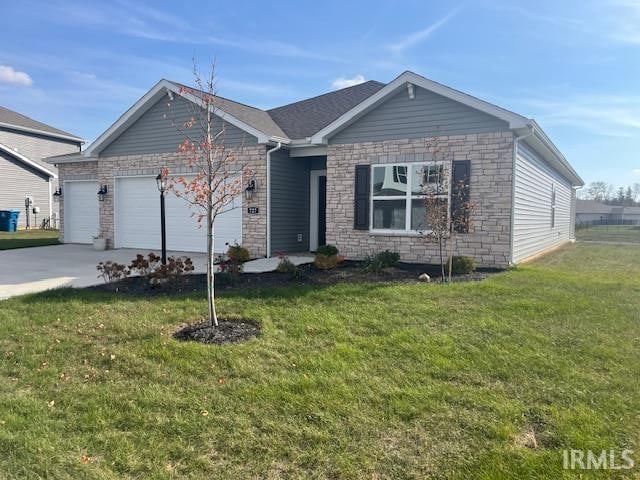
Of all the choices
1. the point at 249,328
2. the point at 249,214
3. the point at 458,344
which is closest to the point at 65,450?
the point at 249,328

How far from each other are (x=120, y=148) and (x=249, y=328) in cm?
1117

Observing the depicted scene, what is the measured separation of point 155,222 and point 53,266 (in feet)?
12.6

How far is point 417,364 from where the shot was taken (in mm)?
4281

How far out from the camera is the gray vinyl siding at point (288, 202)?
12.1m

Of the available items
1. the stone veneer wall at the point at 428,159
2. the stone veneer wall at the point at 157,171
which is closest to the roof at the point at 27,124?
the stone veneer wall at the point at 157,171

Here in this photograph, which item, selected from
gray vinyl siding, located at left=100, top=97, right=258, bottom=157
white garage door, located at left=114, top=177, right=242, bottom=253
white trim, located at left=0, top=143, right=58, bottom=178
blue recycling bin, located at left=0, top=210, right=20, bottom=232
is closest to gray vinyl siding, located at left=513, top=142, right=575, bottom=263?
white garage door, located at left=114, top=177, right=242, bottom=253

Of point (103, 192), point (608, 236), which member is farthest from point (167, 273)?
point (608, 236)

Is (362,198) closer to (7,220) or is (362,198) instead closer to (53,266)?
(53,266)

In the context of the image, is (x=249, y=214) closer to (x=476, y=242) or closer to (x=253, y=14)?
(x=253, y=14)

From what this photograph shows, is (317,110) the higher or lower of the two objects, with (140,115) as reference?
higher

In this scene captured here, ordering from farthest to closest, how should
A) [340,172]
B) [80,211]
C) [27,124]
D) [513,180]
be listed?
[27,124] → [80,211] → [340,172] → [513,180]

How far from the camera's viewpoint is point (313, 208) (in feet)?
43.9

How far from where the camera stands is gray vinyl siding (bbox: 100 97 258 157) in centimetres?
1286

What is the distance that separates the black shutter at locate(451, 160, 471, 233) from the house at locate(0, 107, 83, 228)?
23279 mm
